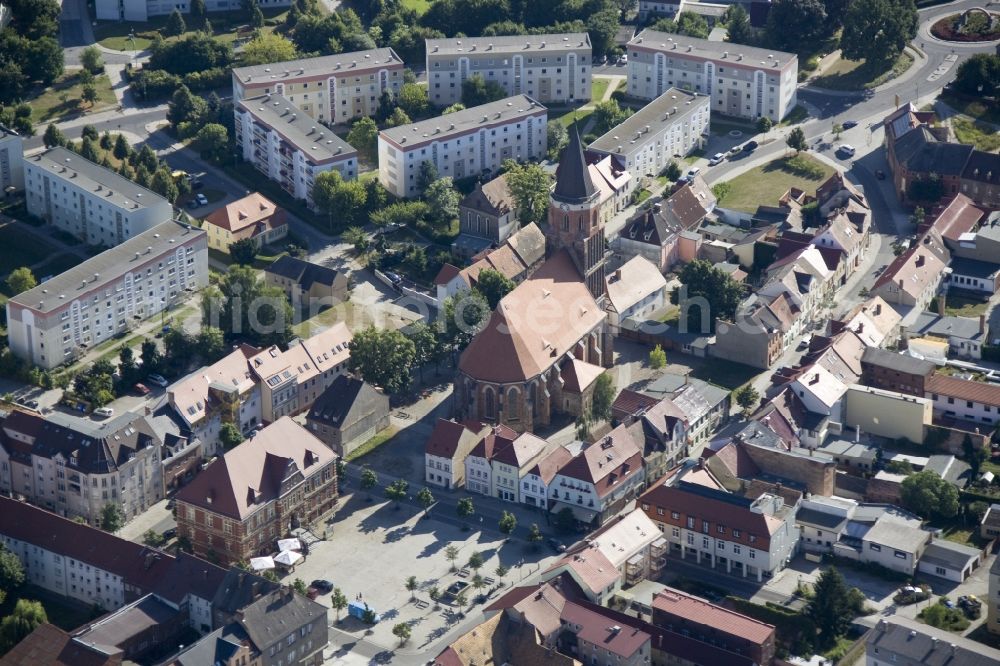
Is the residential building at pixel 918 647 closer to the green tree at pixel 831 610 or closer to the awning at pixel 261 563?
the green tree at pixel 831 610

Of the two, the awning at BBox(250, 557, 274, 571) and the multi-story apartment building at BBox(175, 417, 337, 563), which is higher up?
the multi-story apartment building at BBox(175, 417, 337, 563)

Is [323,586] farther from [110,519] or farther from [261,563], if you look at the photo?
[110,519]

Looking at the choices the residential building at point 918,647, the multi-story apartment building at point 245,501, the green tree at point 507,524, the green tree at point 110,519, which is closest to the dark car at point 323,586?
the multi-story apartment building at point 245,501

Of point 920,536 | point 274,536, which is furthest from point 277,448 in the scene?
point 920,536

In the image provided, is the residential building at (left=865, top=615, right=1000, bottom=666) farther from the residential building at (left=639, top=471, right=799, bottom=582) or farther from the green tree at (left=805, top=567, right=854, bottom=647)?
the residential building at (left=639, top=471, right=799, bottom=582)

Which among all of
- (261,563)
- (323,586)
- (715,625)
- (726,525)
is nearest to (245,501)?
(261,563)

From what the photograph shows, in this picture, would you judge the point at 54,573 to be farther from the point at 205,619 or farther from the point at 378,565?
the point at 378,565

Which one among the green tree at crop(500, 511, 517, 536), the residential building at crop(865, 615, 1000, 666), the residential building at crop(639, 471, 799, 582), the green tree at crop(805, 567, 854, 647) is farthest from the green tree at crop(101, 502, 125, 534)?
the residential building at crop(865, 615, 1000, 666)
